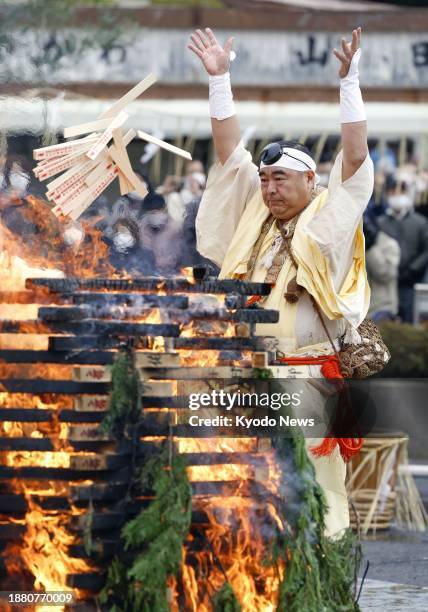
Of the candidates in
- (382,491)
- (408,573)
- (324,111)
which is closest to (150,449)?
(408,573)

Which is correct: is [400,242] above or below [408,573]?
above

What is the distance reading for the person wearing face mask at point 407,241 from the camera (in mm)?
15453

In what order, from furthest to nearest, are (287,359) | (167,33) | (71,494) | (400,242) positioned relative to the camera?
(167,33) < (400,242) < (287,359) < (71,494)

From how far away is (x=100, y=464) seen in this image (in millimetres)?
4566

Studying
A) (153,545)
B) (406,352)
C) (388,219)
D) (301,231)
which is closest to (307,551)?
(153,545)

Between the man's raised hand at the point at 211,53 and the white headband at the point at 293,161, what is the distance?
1.30ft

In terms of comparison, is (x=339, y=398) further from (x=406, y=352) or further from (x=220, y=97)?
(x=406, y=352)

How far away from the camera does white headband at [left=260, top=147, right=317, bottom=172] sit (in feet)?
18.4

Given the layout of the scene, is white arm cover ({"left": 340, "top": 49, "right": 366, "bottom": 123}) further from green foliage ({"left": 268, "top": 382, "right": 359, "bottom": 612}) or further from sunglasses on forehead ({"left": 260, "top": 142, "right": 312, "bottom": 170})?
green foliage ({"left": 268, "top": 382, "right": 359, "bottom": 612})

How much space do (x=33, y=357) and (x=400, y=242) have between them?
1113 centimetres

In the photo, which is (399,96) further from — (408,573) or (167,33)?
(408,573)

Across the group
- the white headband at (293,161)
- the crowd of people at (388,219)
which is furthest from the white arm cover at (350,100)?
the crowd of people at (388,219)

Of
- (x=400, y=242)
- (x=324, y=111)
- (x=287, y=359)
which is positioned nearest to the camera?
(x=287, y=359)

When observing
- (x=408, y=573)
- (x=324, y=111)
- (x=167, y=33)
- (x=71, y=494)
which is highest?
(x=167, y=33)
